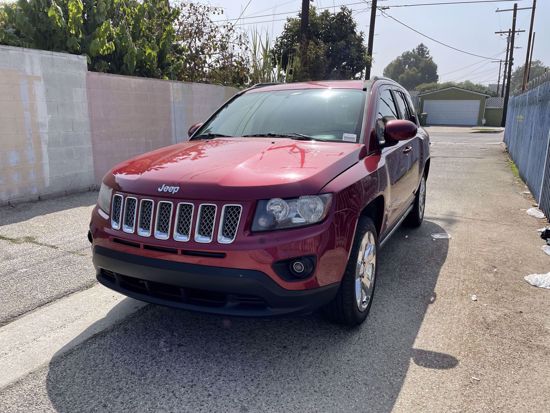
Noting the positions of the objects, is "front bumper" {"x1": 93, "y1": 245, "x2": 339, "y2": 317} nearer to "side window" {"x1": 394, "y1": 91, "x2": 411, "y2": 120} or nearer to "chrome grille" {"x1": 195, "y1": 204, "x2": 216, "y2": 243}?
"chrome grille" {"x1": 195, "y1": 204, "x2": 216, "y2": 243}

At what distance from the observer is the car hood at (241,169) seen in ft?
8.39

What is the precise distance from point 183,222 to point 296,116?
1.64 metres

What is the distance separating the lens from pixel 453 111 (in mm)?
49594

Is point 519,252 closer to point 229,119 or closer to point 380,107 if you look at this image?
point 380,107

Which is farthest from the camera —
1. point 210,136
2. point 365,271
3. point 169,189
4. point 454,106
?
point 454,106

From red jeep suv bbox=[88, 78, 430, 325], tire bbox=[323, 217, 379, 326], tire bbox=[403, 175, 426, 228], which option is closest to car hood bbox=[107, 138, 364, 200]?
red jeep suv bbox=[88, 78, 430, 325]

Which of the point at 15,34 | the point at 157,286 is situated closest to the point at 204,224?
the point at 157,286

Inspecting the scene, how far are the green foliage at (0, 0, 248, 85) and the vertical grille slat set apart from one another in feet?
19.9

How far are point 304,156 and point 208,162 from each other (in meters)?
0.63

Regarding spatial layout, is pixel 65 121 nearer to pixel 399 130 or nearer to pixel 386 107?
pixel 386 107

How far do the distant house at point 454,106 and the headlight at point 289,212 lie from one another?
50000mm

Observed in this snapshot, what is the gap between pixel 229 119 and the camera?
4207 millimetres

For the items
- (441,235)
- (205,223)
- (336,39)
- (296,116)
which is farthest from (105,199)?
(336,39)

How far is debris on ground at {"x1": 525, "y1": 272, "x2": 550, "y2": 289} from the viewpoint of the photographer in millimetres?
4112
